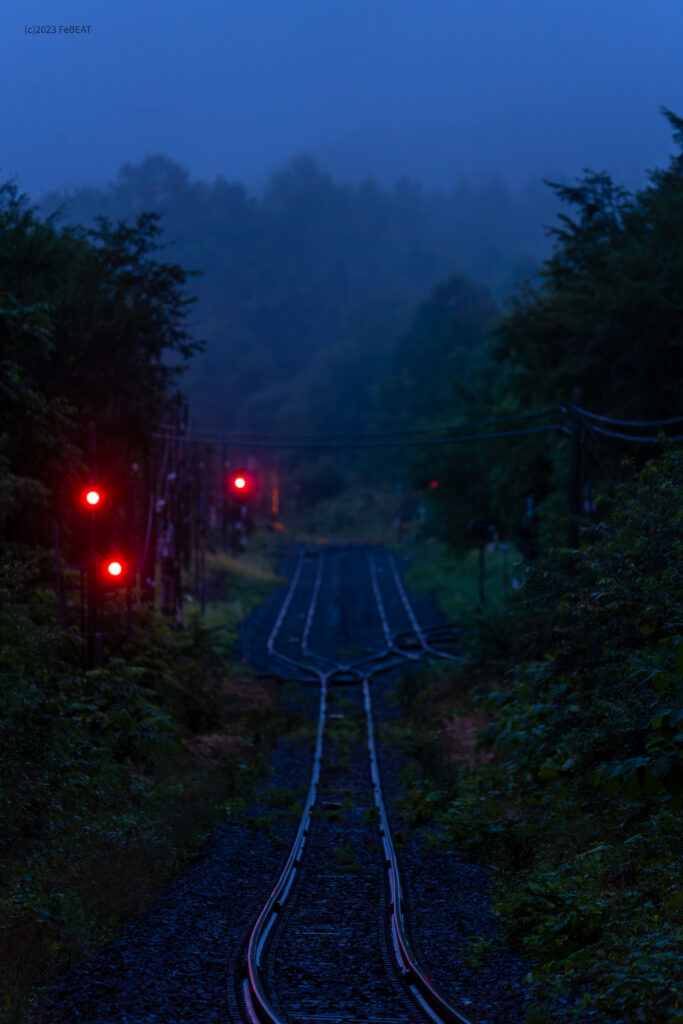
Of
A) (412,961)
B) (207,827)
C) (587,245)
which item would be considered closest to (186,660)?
(207,827)

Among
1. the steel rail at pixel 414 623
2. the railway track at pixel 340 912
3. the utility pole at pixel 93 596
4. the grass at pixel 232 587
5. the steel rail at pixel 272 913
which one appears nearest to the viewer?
the steel rail at pixel 272 913

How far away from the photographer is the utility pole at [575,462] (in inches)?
789

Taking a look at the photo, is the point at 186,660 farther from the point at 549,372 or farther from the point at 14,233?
the point at 549,372

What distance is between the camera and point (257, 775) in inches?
674

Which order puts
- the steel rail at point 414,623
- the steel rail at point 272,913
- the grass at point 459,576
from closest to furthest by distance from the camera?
the steel rail at point 272,913
the steel rail at point 414,623
the grass at point 459,576

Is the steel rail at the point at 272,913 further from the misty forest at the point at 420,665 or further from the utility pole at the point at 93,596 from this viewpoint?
the utility pole at the point at 93,596

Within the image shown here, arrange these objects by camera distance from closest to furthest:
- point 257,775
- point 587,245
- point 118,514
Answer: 1. point 257,775
2. point 118,514
3. point 587,245

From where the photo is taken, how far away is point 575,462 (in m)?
20.2

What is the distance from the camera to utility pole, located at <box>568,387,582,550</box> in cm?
2003

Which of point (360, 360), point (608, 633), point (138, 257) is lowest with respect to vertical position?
point (608, 633)

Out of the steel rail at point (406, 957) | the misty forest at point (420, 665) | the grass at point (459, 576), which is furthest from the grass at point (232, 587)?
the steel rail at point (406, 957)

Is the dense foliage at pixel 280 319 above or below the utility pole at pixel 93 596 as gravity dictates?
above

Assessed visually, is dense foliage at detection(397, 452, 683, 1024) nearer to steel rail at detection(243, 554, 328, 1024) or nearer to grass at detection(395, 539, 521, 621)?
steel rail at detection(243, 554, 328, 1024)

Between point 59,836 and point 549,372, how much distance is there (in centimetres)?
2114
